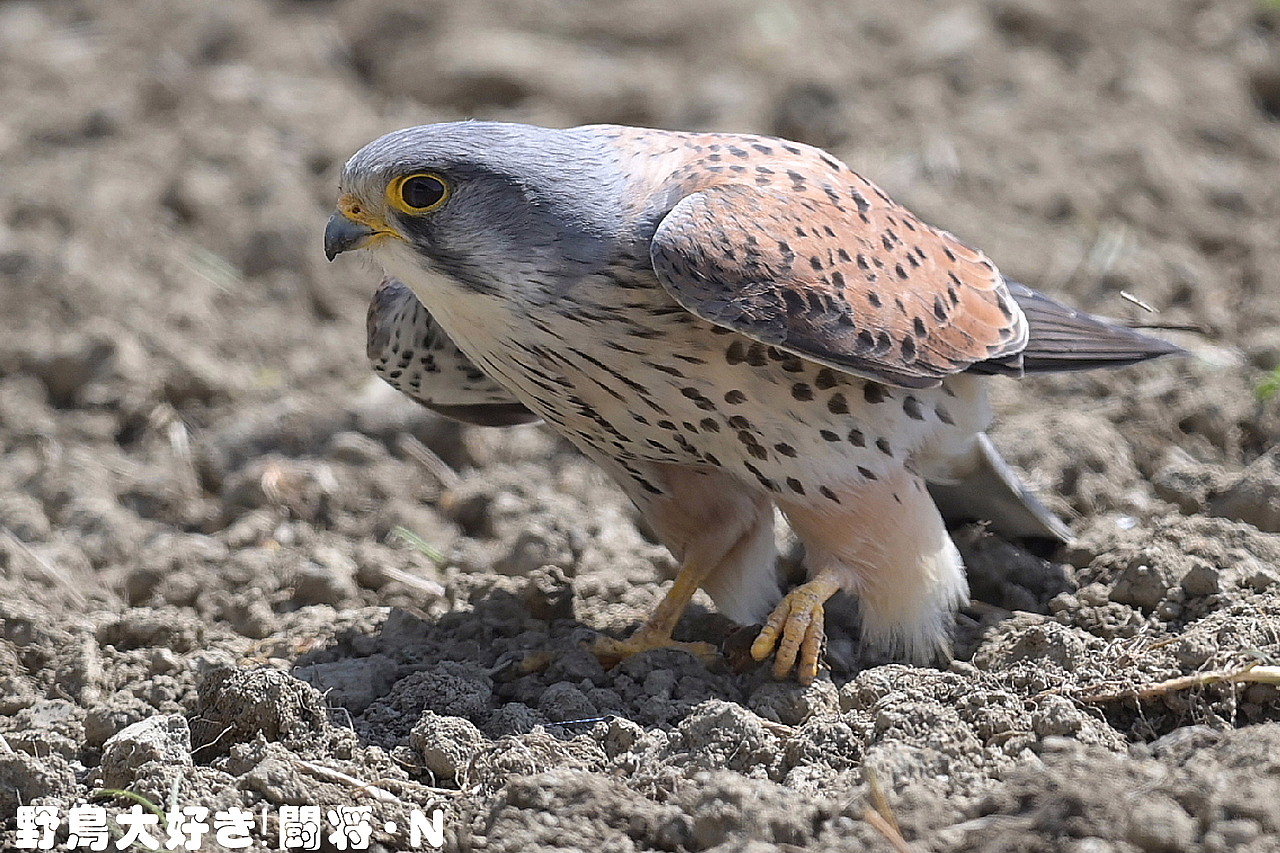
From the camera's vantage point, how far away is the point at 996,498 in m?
4.76

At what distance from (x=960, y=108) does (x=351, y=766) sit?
16.5ft

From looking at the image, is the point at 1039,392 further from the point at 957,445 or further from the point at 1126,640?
the point at 1126,640

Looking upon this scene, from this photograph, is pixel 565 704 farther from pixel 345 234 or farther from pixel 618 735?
pixel 345 234

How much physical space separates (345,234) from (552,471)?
1.89 m

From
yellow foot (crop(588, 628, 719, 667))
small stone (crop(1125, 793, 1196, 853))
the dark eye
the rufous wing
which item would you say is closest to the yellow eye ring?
the dark eye

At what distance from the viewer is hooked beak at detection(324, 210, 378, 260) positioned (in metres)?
3.94

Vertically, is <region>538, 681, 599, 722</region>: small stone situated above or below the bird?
below

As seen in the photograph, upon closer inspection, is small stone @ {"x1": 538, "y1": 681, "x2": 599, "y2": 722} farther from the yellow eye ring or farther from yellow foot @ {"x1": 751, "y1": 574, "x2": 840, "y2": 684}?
the yellow eye ring

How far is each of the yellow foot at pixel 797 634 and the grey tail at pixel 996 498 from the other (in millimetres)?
691

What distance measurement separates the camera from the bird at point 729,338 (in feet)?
12.7

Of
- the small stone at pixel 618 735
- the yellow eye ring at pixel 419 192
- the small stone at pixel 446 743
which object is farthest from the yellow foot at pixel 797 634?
the yellow eye ring at pixel 419 192

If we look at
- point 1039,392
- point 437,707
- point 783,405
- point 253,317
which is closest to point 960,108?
point 1039,392

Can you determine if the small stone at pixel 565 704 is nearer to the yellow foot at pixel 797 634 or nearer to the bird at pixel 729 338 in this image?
the bird at pixel 729 338

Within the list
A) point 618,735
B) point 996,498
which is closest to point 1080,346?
point 996,498
